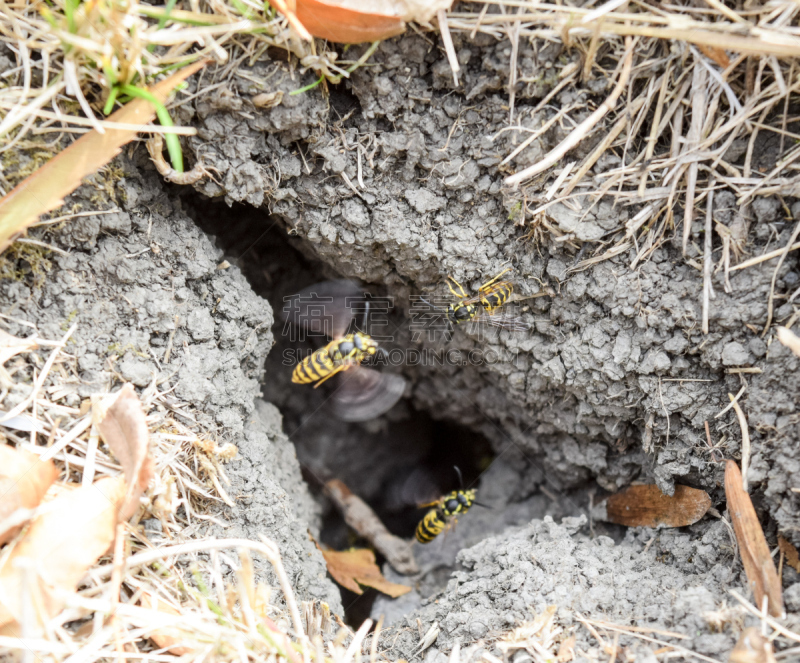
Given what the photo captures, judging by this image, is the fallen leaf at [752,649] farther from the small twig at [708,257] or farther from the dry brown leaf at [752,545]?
the small twig at [708,257]

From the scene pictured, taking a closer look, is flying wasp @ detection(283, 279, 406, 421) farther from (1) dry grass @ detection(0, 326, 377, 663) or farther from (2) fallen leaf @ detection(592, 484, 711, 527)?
(2) fallen leaf @ detection(592, 484, 711, 527)

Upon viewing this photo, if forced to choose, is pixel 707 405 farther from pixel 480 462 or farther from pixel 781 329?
pixel 480 462

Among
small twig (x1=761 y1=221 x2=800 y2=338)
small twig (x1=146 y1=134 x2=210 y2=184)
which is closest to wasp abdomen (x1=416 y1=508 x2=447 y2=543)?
small twig (x1=761 y1=221 x2=800 y2=338)

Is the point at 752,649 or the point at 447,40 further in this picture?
the point at 447,40

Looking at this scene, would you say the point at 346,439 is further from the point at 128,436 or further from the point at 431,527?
the point at 128,436

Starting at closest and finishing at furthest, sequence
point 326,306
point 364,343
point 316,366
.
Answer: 1. point 316,366
2. point 364,343
3. point 326,306

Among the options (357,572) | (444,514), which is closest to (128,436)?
(357,572)
